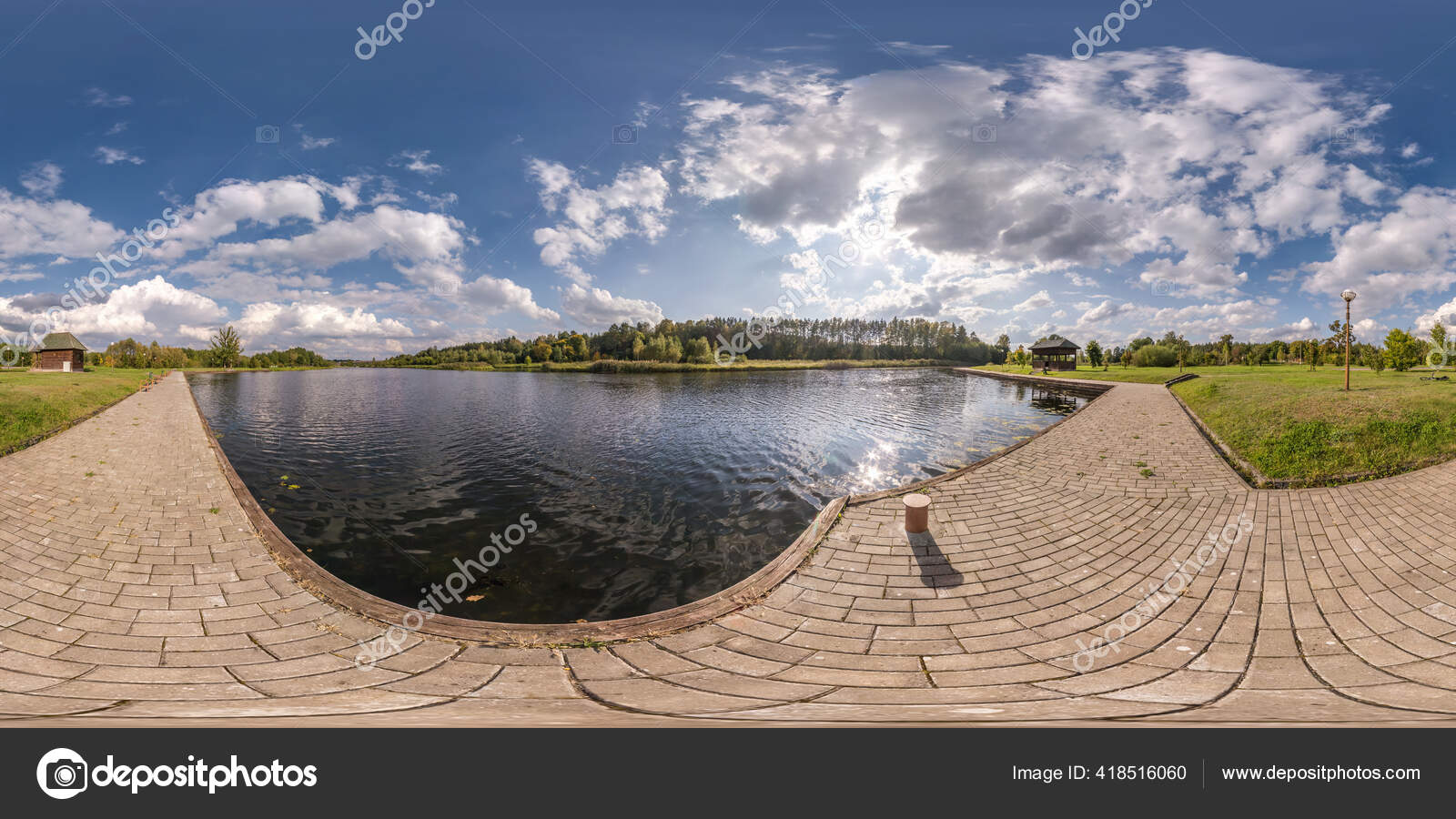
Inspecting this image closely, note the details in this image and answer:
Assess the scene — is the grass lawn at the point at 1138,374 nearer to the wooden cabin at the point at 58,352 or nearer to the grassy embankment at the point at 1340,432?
the grassy embankment at the point at 1340,432

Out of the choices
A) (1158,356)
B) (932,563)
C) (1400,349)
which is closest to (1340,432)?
(932,563)

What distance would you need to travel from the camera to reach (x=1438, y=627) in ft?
14.6

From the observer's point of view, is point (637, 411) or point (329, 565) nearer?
point (329, 565)

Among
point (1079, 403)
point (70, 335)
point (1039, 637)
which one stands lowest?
point (1039, 637)

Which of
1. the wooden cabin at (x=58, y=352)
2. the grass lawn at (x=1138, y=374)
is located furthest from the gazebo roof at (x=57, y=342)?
the grass lawn at (x=1138, y=374)

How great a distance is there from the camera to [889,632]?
455 cm

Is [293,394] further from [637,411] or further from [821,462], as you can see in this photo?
[821,462]

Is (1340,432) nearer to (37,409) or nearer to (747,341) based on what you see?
(37,409)

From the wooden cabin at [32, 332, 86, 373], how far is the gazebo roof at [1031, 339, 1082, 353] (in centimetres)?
10211

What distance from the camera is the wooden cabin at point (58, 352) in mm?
50906

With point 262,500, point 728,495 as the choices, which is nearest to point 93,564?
point 262,500

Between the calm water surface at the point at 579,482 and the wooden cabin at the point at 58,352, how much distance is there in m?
50.2

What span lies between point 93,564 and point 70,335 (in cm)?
7677

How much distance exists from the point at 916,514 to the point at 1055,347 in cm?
6017
